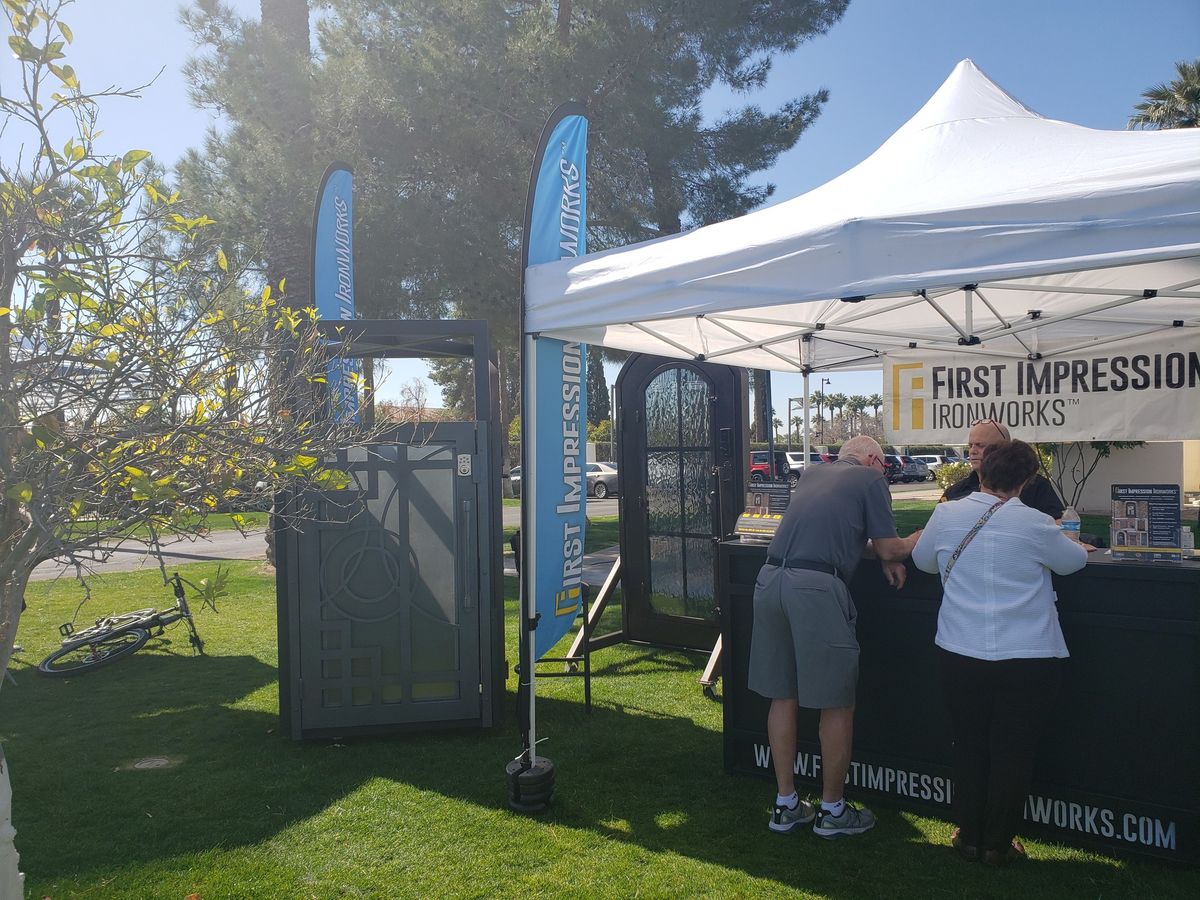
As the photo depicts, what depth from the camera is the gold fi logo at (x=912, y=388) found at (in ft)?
21.7

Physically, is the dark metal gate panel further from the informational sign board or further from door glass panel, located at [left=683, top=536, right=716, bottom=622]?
the informational sign board

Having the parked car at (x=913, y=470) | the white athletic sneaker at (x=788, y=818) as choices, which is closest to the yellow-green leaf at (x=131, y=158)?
the white athletic sneaker at (x=788, y=818)

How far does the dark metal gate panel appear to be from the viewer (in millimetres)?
4949

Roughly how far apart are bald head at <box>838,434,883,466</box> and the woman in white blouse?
17.9 inches

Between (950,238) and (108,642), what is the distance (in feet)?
24.9

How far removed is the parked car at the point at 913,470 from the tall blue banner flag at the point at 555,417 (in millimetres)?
39092

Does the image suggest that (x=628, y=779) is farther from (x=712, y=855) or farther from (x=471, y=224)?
(x=471, y=224)

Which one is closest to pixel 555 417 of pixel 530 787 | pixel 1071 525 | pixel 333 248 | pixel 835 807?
pixel 530 787

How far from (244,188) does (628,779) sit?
10315 millimetres

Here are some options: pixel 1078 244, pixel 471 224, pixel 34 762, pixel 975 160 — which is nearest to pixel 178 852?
pixel 34 762

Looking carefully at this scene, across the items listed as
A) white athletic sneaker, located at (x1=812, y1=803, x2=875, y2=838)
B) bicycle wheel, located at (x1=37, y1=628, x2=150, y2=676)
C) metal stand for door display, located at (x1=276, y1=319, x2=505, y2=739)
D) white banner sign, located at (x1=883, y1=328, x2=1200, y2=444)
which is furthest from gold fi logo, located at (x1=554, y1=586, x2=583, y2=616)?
bicycle wheel, located at (x1=37, y1=628, x2=150, y2=676)

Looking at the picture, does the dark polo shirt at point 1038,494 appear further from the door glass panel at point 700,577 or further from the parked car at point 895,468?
the parked car at point 895,468

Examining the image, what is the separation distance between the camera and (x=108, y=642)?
7.45 metres

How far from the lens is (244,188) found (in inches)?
458
